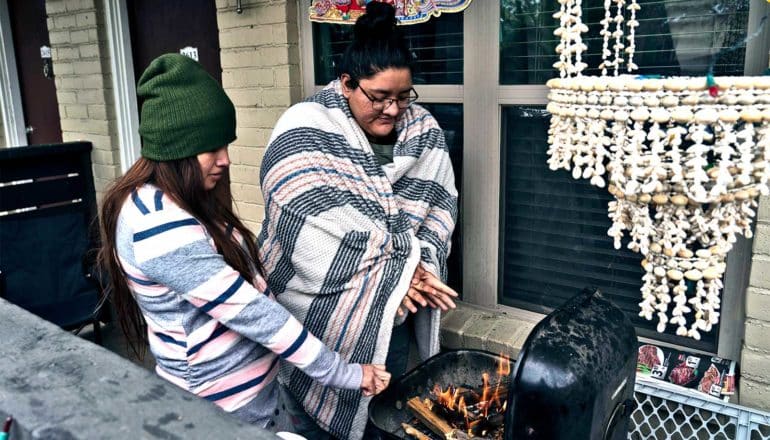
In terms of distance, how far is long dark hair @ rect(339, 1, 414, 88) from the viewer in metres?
1.98

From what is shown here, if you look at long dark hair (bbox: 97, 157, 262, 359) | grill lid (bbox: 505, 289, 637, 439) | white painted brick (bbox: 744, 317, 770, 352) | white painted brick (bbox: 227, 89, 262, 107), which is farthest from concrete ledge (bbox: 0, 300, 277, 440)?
white painted brick (bbox: 227, 89, 262, 107)

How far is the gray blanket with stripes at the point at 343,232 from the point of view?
6.33 ft

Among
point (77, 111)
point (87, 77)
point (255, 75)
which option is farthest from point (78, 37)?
point (255, 75)

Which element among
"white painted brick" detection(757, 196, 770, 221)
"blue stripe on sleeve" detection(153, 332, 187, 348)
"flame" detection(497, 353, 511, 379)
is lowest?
"flame" detection(497, 353, 511, 379)

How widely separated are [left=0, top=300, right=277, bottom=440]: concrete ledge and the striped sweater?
0.32m

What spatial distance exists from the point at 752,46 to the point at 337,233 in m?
1.43

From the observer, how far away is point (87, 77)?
14.1 feet

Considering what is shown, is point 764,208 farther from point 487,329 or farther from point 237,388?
point 237,388

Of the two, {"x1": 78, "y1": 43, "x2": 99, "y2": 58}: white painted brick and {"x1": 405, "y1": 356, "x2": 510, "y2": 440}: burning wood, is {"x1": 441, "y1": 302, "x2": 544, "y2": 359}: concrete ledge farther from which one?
{"x1": 78, "y1": 43, "x2": 99, "y2": 58}: white painted brick

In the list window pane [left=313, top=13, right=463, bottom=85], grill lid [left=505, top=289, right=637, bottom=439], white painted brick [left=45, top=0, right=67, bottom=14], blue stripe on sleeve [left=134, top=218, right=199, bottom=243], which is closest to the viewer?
grill lid [left=505, top=289, right=637, bottom=439]

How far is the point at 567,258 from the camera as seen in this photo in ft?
8.27

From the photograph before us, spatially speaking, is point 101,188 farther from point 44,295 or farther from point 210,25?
point 210,25

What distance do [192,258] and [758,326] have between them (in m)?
1.77

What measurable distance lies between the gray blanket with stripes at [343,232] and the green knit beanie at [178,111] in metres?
0.46
